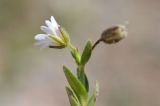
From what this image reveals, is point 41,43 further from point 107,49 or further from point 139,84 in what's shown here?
point 107,49

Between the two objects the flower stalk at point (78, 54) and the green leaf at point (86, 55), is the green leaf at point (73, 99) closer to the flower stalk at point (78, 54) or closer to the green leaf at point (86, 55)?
the flower stalk at point (78, 54)

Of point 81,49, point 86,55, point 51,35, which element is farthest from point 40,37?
point 81,49

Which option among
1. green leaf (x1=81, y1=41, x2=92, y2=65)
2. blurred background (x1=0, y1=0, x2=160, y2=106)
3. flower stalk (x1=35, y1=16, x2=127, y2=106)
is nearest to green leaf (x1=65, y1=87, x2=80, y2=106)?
flower stalk (x1=35, y1=16, x2=127, y2=106)

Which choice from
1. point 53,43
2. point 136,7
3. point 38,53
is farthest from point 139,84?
point 53,43

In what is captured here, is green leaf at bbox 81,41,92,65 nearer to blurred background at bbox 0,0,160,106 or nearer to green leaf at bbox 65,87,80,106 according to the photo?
green leaf at bbox 65,87,80,106

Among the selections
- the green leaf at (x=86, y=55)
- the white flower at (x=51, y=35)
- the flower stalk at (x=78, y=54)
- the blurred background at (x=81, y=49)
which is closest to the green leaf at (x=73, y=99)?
the flower stalk at (x=78, y=54)
